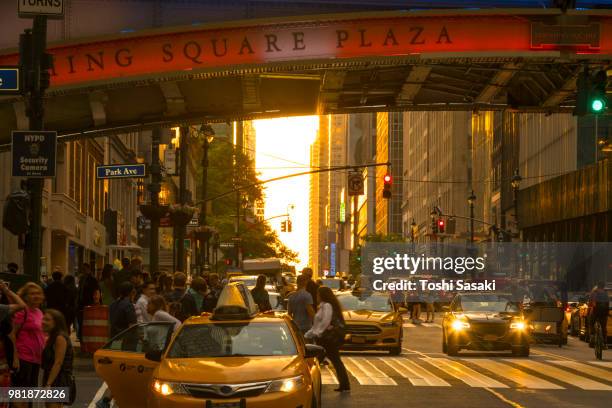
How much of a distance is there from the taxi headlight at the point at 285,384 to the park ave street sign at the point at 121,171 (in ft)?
51.1

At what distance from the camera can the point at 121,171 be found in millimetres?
28484

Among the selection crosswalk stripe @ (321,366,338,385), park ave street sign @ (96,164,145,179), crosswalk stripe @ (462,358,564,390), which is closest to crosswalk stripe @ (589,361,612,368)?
crosswalk stripe @ (462,358,564,390)

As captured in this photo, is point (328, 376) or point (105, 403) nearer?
point (105, 403)

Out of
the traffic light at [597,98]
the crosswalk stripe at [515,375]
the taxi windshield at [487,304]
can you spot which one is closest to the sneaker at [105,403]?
the crosswalk stripe at [515,375]

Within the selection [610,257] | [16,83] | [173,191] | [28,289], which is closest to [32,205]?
[16,83]

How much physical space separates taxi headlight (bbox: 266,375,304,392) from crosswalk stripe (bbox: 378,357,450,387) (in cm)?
913

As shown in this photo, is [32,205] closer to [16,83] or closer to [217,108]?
[16,83]

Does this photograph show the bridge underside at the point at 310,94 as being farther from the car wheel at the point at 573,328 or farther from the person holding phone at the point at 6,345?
the car wheel at the point at 573,328

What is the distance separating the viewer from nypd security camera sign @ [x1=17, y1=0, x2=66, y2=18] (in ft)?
56.5

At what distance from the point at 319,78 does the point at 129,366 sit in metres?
10.2

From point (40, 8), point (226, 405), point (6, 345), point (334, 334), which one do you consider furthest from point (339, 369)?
point (6, 345)

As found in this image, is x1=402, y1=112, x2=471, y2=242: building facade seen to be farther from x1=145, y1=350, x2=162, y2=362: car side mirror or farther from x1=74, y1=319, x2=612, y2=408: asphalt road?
x1=145, y1=350, x2=162, y2=362: car side mirror

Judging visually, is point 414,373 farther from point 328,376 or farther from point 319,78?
point 319,78

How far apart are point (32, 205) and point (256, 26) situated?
20.5 feet
